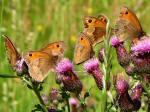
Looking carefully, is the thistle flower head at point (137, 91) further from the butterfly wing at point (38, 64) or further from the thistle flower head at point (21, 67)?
the thistle flower head at point (21, 67)

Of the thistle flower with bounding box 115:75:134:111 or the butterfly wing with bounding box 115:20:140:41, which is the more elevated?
the butterfly wing with bounding box 115:20:140:41

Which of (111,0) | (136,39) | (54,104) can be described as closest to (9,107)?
(54,104)

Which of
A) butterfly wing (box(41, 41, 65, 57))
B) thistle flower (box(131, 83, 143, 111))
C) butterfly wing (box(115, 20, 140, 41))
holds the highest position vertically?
butterfly wing (box(115, 20, 140, 41))

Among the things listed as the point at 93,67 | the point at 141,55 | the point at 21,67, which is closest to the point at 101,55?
the point at 93,67

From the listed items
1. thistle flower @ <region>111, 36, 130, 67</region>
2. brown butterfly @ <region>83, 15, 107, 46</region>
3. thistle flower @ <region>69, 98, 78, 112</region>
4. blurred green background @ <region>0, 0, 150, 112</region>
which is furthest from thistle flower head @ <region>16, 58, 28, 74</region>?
blurred green background @ <region>0, 0, 150, 112</region>

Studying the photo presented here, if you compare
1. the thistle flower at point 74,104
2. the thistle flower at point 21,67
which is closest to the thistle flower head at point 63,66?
the thistle flower at point 21,67

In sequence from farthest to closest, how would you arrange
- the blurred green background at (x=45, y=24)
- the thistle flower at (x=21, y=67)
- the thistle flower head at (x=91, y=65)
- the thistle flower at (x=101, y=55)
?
the blurred green background at (x=45, y=24), the thistle flower head at (x=91, y=65), the thistle flower at (x=101, y=55), the thistle flower at (x=21, y=67)

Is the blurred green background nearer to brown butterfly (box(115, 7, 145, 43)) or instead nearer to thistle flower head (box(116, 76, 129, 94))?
brown butterfly (box(115, 7, 145, 43))
